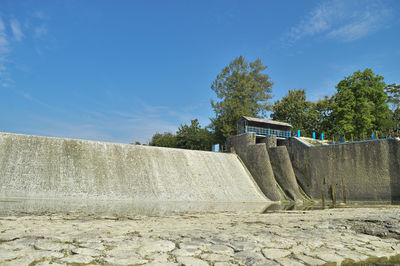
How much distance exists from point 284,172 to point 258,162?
9.96 ft

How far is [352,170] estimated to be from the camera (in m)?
26.0

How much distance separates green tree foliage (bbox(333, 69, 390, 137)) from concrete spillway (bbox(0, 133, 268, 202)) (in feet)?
50.9

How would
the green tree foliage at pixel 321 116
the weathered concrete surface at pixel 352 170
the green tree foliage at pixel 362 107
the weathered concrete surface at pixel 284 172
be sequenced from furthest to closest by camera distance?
the green tree foliage at pixel 321 116 < the green tree foliage at pixel 362 107 < the weathered concrete surface at pixel 284 172 < the weathered concrete surface at pixel 352 170

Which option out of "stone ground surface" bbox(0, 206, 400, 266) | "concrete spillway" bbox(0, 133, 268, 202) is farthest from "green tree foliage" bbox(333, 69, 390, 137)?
"stone ground surface" bbox(0, 206, 400, 266)

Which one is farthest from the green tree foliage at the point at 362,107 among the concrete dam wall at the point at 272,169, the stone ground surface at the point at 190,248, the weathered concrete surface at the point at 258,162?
the stone ground surface at the point at 190,248

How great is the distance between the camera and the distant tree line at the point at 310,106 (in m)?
36.2

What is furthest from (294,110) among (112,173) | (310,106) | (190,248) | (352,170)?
(190,248)

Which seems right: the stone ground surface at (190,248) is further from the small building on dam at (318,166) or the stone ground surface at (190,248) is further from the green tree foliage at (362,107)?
the green tree foliage at (362,107)

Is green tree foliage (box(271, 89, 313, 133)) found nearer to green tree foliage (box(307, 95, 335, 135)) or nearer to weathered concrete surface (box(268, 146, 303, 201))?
green tree foliage (box(307, 95, 335, 135))

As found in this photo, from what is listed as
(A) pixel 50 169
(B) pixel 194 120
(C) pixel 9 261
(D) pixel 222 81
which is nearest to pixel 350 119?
(D) pixel 222 81

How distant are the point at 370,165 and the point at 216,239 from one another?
24.0m

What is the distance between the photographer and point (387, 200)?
76.3 ft

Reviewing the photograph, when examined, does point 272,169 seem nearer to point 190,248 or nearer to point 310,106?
point 310,106

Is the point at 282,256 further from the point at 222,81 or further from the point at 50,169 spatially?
the point at 222,81
